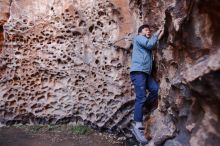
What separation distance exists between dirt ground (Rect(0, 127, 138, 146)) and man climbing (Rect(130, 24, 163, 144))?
0.53 meters

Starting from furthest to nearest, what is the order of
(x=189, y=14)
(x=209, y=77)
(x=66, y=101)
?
1. (x=66, y=101)
2. (x=189, y=14)
3. (x=209, y=77)

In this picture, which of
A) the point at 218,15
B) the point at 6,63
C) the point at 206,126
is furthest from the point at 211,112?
the point at 6,63

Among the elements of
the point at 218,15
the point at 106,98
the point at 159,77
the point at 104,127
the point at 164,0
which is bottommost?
the point at 104,127

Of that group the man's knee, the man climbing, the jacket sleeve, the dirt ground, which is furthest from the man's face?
the dirt ground

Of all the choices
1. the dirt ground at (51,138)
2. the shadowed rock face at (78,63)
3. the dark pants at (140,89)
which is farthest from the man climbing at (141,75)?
the dirt ground at (51,138)

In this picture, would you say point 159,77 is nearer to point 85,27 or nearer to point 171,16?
point 171,16

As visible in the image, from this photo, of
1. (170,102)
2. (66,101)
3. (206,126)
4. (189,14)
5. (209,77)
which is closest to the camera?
(209,77)

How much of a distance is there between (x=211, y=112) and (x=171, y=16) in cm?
108

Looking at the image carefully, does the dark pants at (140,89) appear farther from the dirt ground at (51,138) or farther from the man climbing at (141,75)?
the dirt ground at (51,138)

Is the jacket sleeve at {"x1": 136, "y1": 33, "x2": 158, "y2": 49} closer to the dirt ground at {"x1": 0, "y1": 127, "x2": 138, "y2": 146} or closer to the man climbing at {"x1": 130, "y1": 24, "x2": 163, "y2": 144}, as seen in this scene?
the man climbing at {"x1": 130, "y1": 24, "x2": 163, "y2": 144}

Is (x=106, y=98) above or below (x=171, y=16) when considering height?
below

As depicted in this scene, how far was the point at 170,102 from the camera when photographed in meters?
3.73

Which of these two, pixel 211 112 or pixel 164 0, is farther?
pixel 164 0

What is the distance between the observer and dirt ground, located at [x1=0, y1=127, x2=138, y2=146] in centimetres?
472
